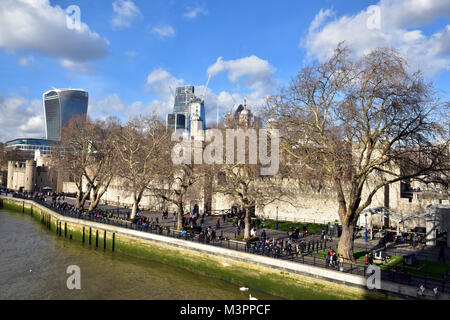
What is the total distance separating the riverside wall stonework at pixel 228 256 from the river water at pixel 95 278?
1782 mm

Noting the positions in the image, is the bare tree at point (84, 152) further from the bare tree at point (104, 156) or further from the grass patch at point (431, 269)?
the grass patch at point (431, 269)

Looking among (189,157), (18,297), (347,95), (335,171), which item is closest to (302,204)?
(189,157)

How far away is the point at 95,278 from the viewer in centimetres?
2503

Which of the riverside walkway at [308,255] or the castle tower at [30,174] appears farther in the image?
the castle tower at [30,174]

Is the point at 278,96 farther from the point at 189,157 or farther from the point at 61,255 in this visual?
the point at 61,255

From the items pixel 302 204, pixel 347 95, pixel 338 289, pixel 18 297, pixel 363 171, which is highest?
pixel 347 95

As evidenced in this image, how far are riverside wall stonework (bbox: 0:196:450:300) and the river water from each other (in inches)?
70.2

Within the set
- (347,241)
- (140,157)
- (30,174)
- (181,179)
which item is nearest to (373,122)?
(347,241)

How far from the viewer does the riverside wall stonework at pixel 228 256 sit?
1895cm

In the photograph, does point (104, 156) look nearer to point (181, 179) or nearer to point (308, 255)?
point (181, 179)

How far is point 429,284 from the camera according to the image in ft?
62.0

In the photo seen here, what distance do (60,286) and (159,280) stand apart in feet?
23.2

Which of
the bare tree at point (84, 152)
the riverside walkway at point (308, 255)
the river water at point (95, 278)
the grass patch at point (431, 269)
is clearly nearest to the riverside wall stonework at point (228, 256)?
the riverside walkway at point (308, 255)

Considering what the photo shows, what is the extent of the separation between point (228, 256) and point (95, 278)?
1052 centimetres
